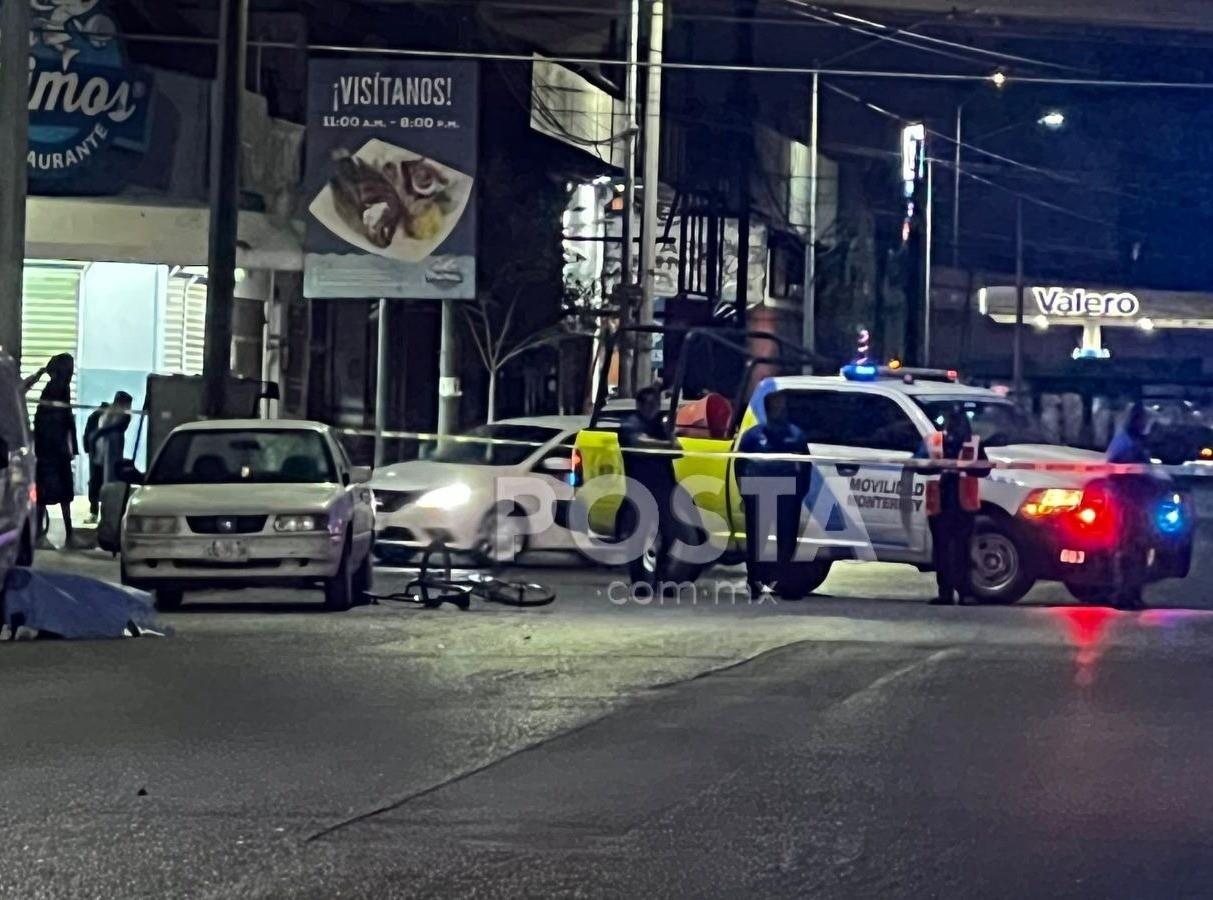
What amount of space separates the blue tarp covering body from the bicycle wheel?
9.90ft

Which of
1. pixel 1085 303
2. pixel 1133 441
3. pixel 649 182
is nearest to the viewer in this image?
pixel 1133 441

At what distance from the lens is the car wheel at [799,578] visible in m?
15.9

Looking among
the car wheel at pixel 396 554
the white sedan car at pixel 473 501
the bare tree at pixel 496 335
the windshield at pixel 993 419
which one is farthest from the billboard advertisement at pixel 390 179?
the bare tree at pixel 496 335

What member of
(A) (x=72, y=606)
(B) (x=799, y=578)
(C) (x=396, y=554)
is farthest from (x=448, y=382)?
(A) (x=72, y=606)

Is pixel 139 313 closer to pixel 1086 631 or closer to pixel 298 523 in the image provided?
pixel 298 523

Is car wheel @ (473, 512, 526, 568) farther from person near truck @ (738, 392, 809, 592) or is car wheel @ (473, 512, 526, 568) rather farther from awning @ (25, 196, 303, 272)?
awning @ (25, 196, 303, 272)

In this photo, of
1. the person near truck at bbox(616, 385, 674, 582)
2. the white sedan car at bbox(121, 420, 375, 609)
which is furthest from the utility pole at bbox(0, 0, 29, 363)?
the person near truck at bbox(616, 385, 674, 582)

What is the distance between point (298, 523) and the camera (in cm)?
1375

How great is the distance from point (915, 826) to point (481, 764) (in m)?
2.02

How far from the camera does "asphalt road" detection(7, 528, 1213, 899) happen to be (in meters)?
6.39

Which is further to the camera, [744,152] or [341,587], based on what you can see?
[744,152]

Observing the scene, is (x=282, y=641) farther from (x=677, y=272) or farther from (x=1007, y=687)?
(x=677, y=272)

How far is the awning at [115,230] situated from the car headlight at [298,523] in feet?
26.7

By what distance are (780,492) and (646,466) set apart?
4.05 feet
